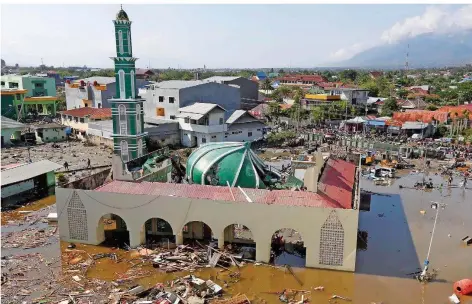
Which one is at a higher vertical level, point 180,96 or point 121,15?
point 121,15

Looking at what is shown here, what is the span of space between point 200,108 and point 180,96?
12.4ft

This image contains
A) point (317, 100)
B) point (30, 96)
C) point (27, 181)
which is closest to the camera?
point (27, 181)

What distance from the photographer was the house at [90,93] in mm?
57281

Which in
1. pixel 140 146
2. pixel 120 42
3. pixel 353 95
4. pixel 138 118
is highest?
pixel 120 42

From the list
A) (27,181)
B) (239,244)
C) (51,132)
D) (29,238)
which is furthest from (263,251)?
(51,132)

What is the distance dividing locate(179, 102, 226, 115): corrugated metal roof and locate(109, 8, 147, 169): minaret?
13.9 metres

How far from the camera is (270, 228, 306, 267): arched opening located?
19.0 metres

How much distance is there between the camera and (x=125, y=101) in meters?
27.2

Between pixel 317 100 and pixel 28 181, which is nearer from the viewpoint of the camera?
pixel 28 181

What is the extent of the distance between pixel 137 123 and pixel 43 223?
28.5 feet

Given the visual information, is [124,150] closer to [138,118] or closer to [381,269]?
[138,118]

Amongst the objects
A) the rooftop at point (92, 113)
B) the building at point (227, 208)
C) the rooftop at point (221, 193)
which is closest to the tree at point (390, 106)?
the rooftop at point (92, 113)

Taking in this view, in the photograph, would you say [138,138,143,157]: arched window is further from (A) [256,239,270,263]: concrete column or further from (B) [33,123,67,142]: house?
(B) [33,123,67,142]: house

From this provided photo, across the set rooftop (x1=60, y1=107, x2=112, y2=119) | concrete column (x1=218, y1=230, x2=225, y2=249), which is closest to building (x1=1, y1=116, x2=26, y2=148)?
rooftop (x1=60, y1=107, x2=112, y2=119)
